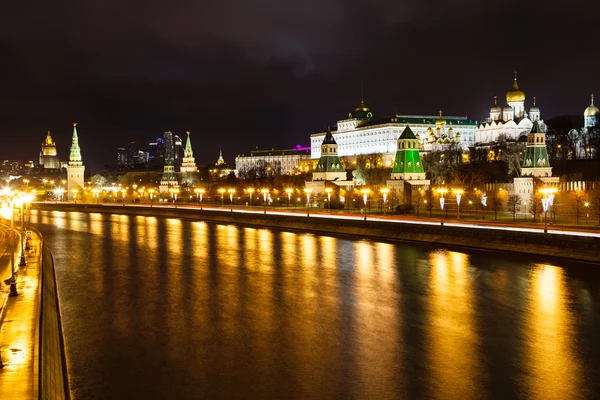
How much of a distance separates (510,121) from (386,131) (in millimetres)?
27583

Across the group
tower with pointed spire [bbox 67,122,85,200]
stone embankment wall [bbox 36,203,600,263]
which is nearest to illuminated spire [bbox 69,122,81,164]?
tower with pointed spire [bbox 67,122,85,200]

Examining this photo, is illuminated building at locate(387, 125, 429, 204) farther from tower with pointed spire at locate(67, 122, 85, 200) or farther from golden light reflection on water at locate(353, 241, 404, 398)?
tower with pointed spire at locate(67, 122, 85, 200)

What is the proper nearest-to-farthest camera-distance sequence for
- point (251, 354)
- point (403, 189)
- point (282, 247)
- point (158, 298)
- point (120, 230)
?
point (251, 354) < point (158, 298) < point (282, 247) < point (120, 230) < point (403, 189)

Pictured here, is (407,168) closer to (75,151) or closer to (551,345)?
(551,345)

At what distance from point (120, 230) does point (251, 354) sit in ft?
110

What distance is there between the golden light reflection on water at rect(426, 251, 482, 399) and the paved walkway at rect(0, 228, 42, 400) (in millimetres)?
6375

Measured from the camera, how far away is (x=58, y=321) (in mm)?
15656

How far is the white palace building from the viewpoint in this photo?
127 metres

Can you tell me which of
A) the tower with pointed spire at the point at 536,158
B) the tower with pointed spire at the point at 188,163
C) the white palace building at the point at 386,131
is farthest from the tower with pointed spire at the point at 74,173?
the tower with pointed spire at the point at 536,158

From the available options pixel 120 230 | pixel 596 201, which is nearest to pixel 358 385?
pixel 596 201

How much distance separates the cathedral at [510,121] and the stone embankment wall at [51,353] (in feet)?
323

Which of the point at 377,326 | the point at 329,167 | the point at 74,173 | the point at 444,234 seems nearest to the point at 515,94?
the point at 329,167

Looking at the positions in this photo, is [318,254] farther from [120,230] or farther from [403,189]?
[403,189]

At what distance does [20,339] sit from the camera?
11.9m
